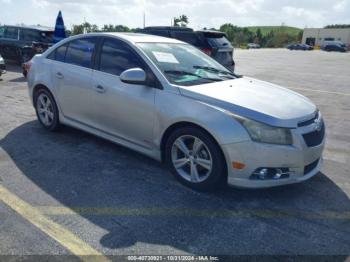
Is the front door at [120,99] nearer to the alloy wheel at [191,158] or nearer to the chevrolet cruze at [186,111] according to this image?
the chevrolet cruze at [186,111]

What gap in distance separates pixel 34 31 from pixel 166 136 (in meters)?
11.4

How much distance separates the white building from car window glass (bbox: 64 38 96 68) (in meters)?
99.6

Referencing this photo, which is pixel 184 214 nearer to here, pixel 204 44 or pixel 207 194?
pixel 207 194

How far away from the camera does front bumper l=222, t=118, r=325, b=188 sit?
325 centimetres

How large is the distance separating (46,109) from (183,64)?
2.50m

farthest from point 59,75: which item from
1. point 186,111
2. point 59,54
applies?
point 186,111

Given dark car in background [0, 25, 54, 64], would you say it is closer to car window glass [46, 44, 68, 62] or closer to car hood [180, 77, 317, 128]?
car window glass [46, 44, 68, 62]

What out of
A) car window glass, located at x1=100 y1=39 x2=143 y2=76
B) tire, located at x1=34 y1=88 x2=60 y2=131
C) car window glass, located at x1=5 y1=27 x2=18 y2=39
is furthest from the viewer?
car window glass, located at x1=5 y1=27 x2=18 y2=39

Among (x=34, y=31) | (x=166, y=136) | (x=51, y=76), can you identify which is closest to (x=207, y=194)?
(x=166, y=136)

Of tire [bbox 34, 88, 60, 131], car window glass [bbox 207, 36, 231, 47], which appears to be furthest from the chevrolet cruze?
car window glass [bbox 207, 36, 231, 47]

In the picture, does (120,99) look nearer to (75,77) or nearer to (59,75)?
(75,77)

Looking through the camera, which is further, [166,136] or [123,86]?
[123,86]

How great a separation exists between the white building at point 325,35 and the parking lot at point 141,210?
100m

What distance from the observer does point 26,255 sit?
2619 mm
